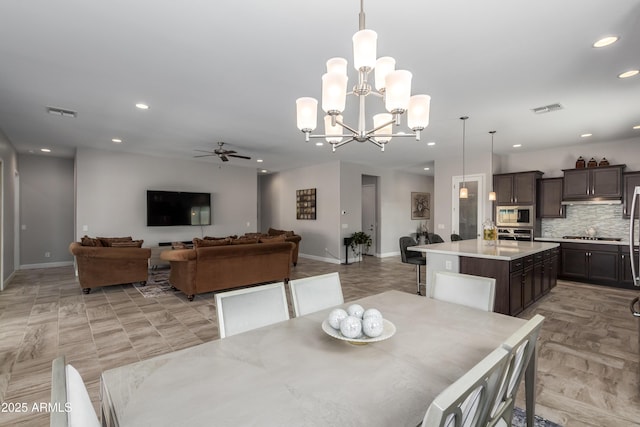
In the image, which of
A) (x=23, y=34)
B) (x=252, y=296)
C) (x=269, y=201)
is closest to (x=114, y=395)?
(x=252, y=296)

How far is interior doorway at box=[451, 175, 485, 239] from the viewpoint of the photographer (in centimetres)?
700

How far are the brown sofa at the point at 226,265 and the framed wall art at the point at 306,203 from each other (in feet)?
10.7

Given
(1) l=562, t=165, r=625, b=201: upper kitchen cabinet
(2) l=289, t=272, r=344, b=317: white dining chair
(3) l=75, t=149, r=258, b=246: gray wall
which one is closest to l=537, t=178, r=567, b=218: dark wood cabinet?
(1) l=562, t=165, r=625, b=201: upper kitchen cabinet

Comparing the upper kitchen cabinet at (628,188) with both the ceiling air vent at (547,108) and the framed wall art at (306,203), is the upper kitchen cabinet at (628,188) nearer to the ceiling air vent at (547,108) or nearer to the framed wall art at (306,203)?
the ceiling air vent at (547,108)

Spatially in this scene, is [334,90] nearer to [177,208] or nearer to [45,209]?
[177,208]

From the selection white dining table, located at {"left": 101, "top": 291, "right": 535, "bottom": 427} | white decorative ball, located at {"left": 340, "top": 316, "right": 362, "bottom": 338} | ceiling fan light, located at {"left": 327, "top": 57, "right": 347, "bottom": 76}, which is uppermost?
ceiling fan light, located at {"left": 327, "top": 57, "right": 347, "bottom": 76}

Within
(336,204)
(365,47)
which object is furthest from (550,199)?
(365,47)

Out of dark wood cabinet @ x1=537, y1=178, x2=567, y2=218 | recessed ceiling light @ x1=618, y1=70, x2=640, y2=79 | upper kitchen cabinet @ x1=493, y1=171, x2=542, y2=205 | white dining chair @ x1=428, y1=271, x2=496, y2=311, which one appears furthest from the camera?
upper kitchen cabinet @ x1=493, y1=171, x2=542, y2=205

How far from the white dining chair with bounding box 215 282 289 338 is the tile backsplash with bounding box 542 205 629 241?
6885mm

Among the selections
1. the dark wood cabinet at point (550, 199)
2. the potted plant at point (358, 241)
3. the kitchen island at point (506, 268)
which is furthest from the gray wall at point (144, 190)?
the dark wood cabinet at point (550, 199)

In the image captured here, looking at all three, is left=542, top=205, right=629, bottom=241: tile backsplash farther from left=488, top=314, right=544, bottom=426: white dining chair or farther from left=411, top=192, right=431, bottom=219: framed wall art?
left=488, top=314, right=544, bottom=426: white dining chair

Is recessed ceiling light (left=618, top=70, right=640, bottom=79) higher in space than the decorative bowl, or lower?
higher

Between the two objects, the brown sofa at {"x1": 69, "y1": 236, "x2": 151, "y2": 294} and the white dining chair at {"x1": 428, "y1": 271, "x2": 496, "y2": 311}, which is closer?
the white dining chair at {"x1": 428, "y1": 271, "x2": 496, "y2": 311}

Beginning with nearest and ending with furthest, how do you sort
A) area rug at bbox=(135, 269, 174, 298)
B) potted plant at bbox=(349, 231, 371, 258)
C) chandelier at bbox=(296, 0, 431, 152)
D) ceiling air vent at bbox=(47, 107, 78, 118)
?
1. chandelier at bbox=(296, 0, 431, 152)
2. ceiling air vent at bbox=(47, 107, 78, 118)
3. area rug at bbox=(135, 269, 174, 298)
4. potted plant at bbox=(349, 231, 371, 258)
